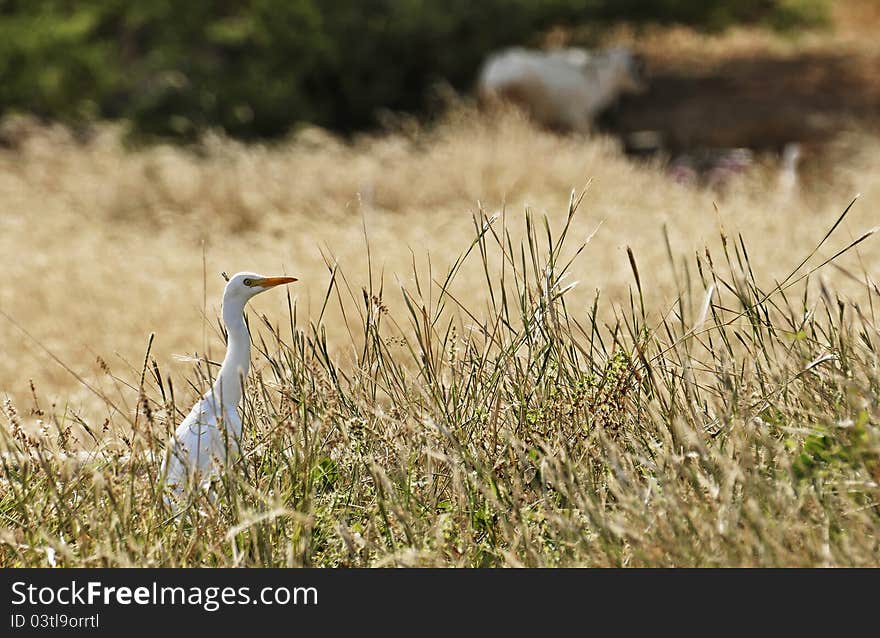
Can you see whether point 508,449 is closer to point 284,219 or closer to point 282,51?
point 284,219

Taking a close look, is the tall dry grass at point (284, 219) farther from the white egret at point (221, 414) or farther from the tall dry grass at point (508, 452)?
the white egret at point (221, 414)

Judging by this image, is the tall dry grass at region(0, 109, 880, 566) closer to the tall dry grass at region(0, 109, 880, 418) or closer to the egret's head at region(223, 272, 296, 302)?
the egret's head at region(223, 272, 296, 302)

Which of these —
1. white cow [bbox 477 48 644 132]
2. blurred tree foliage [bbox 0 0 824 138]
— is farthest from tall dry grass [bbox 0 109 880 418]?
white cow [bbox 477 48 644 132]

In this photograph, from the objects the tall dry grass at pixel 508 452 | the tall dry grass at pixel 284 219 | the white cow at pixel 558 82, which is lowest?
the tall dry grass at pixel 508 452

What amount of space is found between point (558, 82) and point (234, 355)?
32.5 ft

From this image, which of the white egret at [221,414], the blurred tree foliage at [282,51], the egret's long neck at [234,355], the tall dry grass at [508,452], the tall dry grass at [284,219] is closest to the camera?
the tall dry grass at [508,452]

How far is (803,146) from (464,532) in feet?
33.6

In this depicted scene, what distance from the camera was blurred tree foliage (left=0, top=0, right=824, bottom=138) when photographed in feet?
39.3

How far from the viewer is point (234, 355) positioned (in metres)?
2.74

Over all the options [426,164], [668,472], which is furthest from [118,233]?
[668,472]

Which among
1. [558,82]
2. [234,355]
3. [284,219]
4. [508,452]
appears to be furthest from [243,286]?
[558,82]

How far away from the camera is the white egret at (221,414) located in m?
2.42

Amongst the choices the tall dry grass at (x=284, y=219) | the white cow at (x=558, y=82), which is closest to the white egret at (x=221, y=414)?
the tall dry grass at (x=284, y=219)
